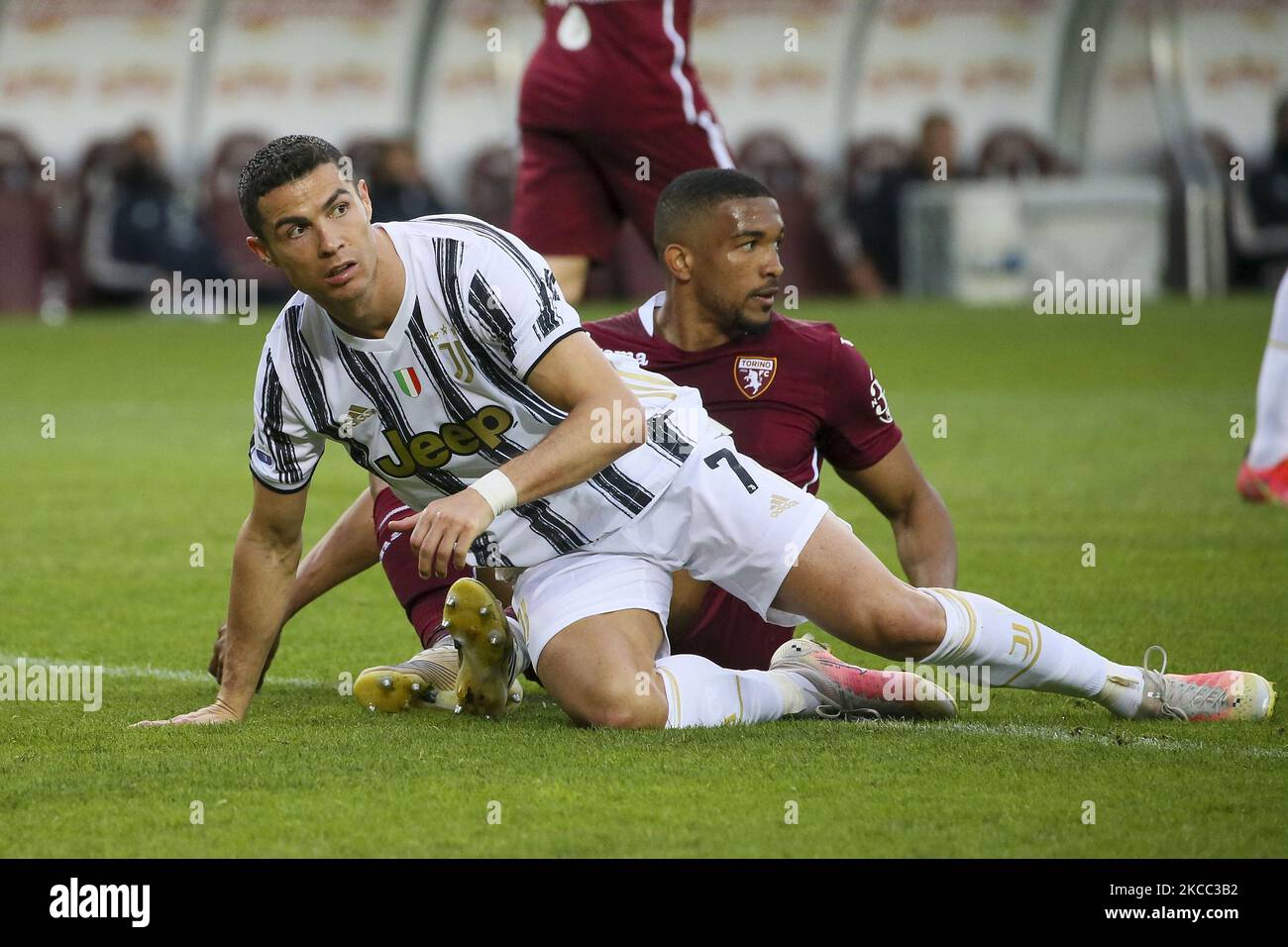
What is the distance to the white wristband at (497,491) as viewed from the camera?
165 inches

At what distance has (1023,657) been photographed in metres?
4.54

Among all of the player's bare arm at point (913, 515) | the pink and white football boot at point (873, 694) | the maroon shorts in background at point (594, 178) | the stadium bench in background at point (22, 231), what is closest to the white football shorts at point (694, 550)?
the pink and white football boot at point (873, 694)

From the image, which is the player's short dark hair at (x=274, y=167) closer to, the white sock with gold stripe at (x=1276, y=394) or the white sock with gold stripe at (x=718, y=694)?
the white sock with gold stripe at (x=718, y=694)

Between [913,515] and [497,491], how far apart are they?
163 centimetres

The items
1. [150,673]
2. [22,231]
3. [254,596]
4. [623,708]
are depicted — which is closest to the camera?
[623,708]

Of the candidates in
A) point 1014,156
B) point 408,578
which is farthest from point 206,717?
point 1014,156

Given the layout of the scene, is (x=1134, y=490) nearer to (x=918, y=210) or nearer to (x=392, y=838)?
(x=392, y=838)

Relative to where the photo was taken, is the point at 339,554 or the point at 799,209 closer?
the point at 339,554

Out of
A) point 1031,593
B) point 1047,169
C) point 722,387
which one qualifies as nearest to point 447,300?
point 722,387

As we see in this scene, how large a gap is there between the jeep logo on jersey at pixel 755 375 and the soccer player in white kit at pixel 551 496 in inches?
19.4

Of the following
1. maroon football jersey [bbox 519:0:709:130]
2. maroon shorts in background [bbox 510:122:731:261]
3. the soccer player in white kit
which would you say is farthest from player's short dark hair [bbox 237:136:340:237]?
maroon football jersey [bbox 519:0:709:130]

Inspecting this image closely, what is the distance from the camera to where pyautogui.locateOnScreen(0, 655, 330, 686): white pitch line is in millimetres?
5344

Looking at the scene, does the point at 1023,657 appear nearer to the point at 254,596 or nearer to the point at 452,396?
the point at 452,396
